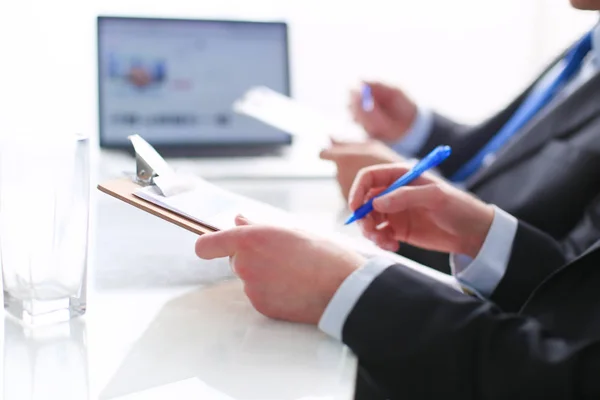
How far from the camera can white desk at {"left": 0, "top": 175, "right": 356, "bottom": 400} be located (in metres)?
0.52

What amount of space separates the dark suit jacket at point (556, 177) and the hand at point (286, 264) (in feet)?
1.15

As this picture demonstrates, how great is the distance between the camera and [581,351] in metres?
0.57

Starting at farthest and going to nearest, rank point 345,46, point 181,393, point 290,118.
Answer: point 345,46 → point 290,118 → point 181,393

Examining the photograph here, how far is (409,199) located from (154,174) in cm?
26

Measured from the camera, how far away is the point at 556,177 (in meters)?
0.96

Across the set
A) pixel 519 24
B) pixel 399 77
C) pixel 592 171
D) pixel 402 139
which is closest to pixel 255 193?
pixel 402 139

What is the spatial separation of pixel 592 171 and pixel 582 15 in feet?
4.21

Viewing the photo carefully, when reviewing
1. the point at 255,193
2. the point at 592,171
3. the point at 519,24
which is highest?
the point at 519,24

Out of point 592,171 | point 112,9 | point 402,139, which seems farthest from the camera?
point 112,9

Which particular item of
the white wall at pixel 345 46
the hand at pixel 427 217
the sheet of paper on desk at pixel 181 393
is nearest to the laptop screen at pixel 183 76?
the white wall at pixel 345 46

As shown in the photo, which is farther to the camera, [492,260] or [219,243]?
[492,260]

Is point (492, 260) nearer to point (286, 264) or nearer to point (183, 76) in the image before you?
point (286, 264)

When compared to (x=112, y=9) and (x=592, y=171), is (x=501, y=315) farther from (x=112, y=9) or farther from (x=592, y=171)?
(x=112, y=9)

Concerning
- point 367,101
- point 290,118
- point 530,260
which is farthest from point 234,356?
point 367,101
